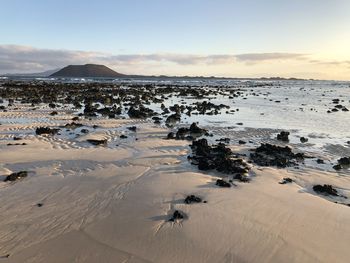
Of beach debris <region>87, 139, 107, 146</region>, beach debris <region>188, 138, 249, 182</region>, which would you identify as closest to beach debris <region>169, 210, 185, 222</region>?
beach debris <region>188, 138, 249, 182</region>

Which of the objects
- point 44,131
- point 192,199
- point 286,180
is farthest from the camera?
point 44,131

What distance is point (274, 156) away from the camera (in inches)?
451

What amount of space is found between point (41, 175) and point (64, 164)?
100 centimetres

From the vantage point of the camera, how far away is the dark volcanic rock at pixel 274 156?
35.2ft

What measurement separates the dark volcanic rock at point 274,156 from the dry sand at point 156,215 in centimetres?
66

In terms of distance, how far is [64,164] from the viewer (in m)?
9.88

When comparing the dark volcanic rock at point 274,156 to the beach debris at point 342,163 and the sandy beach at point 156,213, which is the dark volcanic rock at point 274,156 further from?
the beach debris at point 342,163

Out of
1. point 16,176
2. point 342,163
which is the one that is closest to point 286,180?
point 342,163

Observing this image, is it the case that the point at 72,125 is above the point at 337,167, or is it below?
below

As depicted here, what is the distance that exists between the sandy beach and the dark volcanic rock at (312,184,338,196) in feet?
0.43

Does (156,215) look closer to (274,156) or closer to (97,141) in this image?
(274,156)

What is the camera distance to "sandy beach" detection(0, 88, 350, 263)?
18.0 ft

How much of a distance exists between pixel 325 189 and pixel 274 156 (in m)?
3.07

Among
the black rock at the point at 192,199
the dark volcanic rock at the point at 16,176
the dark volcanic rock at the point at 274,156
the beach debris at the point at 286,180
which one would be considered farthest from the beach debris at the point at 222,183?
the dark volcanic rock at the point at 16,176
